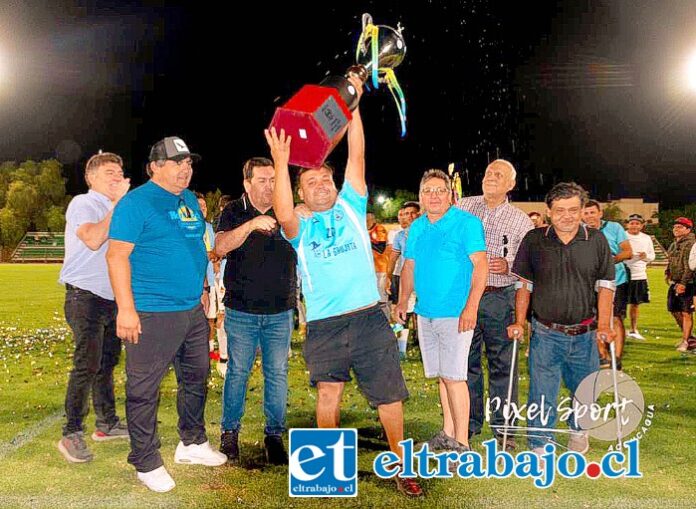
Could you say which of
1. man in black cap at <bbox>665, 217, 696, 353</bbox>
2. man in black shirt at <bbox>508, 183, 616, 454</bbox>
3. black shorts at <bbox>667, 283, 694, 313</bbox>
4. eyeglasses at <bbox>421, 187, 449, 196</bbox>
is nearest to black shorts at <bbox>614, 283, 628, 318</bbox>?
man in black cap at <bbox>665, 217, 696, 353</bbox>

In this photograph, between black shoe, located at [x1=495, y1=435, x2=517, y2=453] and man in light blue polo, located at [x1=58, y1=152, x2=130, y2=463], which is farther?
black shoe, located at [x1=495, y1=435, x2=517, y2=453]

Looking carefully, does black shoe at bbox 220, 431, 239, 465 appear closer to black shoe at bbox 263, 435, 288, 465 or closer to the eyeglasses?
black shoe at bbox 263, 435, 288, 465

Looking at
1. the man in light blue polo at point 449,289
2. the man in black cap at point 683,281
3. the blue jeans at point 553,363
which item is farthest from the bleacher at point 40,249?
the blue jeans at point 553,363

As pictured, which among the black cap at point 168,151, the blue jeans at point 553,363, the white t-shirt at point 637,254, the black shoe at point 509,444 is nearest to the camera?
the black cap at point 168,151

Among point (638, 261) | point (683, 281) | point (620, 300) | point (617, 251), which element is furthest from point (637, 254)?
point (617, 251)

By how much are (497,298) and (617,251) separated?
375cm

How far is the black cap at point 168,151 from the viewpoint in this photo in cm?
452

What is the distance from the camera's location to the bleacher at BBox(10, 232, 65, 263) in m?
58.2

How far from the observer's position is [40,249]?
6362 cm

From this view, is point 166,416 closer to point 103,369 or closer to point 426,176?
point 103,369

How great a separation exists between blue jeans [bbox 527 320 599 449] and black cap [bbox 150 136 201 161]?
3.01 m

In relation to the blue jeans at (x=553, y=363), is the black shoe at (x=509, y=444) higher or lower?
lower

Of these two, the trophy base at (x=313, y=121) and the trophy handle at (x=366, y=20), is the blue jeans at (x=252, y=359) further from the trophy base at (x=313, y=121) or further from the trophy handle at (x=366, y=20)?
the trophy handle at (x=366, y=20)

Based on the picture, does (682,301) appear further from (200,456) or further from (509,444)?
(200,456)
